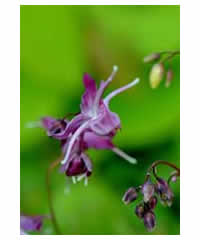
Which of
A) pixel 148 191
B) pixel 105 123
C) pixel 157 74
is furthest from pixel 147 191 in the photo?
pixel 157 74

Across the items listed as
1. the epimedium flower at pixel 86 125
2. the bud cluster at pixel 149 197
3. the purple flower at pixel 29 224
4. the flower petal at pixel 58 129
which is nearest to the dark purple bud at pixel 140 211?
the bud cluster at pixel 149 197

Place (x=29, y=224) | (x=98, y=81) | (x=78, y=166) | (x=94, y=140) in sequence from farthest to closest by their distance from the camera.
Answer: (x=98, y=81) → (x=29, y=224) → (x=94, y=140) → (x=78, y=166)

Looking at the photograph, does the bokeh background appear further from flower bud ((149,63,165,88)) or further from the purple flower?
flower bud ((149,63,165,88))

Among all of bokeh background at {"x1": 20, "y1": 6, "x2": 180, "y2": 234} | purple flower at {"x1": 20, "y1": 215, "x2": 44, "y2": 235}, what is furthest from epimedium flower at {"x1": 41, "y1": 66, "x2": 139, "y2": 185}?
bokeh background at {"x1": 20, "y1": 6, "x2": 180, "y2": 234}

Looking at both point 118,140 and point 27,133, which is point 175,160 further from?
point 27,133

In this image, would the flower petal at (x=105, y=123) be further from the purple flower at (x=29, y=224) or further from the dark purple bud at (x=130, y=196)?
the purple flower at (x=29, y=224)

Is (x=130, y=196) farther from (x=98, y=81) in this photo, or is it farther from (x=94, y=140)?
(x=98, y=81)
